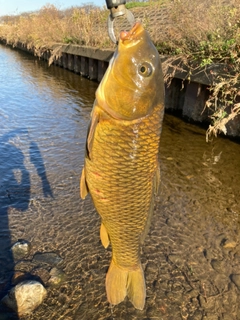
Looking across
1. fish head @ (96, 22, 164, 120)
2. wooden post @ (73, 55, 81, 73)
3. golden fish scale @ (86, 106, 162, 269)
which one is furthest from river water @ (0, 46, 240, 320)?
wooden post @ (73, 55, 81, 73)

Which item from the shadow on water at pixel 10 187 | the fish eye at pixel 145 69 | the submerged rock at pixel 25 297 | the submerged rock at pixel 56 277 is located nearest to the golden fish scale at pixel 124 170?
the fish eye at pixel 145 69

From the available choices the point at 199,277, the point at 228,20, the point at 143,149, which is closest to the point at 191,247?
the point at 199,277

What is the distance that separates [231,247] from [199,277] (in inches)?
30.5

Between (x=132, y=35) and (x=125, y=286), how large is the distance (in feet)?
5.78

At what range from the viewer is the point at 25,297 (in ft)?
10.3

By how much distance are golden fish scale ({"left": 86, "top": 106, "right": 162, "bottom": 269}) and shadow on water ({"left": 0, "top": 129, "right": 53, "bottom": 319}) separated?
1870 mm

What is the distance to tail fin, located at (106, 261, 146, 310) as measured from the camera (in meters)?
2.28

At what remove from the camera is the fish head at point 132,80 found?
1651 mm

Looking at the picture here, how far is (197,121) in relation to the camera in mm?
8414

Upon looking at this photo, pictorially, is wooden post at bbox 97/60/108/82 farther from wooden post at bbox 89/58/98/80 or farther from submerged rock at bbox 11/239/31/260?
submerged rock at bbox 11/239/31/260

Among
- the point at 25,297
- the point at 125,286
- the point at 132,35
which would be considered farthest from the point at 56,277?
the point at 132,35

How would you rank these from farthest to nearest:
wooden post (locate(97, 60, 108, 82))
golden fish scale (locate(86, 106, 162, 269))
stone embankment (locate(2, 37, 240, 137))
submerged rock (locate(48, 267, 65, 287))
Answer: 1. wooden post (locate(97, 60, 108, 82))
2. stone embankment (locate(2, 37, 240, 137))
3. submerged rock (locate(48, 267, 65, 287))
4. golden fish scale (locate(86, 106, 162, 269))

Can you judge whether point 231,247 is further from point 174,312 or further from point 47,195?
point 47,195

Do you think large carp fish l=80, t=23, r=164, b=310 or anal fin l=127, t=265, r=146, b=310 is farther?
anal fin l=127, t=265, r=146, b=310
